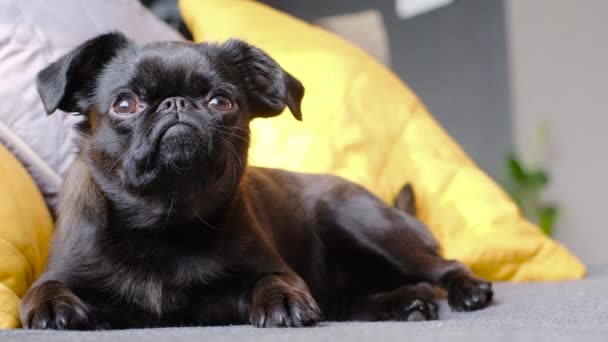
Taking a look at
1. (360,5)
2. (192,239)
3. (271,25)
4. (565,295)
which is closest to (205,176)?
(192,239)

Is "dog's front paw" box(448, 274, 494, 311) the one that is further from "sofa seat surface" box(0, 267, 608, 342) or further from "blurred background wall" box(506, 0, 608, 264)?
"blurred background wall" box(506, 0, 608, 264)

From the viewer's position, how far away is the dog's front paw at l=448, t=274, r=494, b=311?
5.95ft

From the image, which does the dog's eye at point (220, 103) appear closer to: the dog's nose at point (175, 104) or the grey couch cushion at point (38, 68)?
the dog's nose at point (175, 104)

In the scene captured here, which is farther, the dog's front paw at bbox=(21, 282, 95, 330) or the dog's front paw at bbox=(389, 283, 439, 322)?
the dog's front paw at bbox=(389, 283, 439, 322)

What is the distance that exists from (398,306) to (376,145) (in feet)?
2.86

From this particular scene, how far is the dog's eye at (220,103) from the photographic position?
1576mm

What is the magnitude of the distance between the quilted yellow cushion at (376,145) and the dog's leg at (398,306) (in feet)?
1.56

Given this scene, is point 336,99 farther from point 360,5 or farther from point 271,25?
point 360,5

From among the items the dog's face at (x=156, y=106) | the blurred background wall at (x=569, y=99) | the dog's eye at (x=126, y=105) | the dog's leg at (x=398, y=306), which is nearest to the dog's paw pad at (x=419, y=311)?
the dog's leg at (x=398, y=306)

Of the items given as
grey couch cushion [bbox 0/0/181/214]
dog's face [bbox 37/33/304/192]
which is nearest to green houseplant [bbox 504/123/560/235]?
grey couch cushion [bbox 0/0/181/214]

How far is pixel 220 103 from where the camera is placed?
1.59 m

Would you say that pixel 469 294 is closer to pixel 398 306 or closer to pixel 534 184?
pixel 398 306

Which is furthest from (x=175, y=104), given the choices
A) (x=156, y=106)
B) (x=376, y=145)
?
(x=376, y=145)

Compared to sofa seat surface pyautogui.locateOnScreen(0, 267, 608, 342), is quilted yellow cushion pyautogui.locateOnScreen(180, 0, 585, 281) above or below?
below
